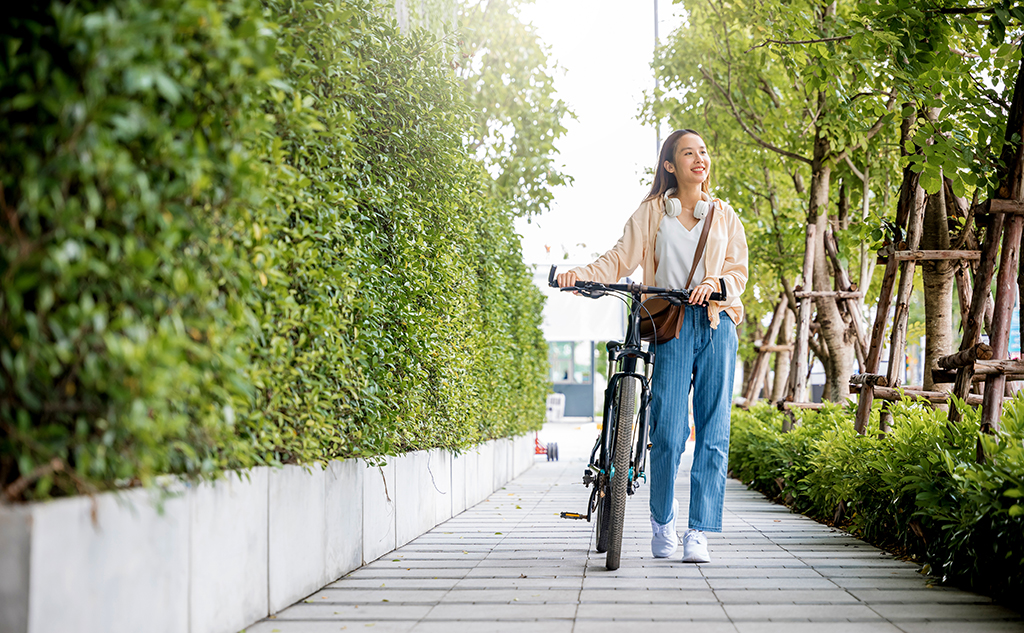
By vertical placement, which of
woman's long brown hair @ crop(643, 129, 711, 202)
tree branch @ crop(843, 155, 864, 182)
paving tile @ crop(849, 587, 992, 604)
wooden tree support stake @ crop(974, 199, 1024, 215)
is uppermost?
tree branch @ crop(843, 155, 864, 182)

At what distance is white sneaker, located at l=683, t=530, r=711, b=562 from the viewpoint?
4.24m

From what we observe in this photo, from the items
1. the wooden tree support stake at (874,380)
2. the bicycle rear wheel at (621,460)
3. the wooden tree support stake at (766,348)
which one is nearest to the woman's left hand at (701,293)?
the bicycle rear wheel at (621,460)

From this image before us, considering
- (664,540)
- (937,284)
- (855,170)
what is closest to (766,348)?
(855,170)

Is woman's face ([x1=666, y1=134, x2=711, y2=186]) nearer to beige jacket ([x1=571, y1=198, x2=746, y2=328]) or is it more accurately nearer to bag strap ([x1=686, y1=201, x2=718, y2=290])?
beige jacket ([x1=571, y1=198, x2=746, y2=328])

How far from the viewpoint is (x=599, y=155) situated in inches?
688

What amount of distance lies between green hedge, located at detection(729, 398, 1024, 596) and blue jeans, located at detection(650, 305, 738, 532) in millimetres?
877

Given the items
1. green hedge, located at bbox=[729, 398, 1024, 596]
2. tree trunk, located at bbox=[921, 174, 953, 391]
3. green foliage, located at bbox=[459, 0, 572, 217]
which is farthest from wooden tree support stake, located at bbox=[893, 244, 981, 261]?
green foliage, located at bbox=[459, 0, 572, 217]

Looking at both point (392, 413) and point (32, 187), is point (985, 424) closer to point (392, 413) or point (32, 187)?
point (392, 413)

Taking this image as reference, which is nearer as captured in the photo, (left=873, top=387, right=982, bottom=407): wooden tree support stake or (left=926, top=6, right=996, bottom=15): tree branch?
(left=926, top=6, right=996, bottom=15): tree branch

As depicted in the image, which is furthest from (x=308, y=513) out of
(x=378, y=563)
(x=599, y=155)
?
(x=599, y=155)

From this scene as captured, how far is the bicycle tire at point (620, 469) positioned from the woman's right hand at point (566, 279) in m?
0.51

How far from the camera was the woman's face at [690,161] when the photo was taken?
15.0ft

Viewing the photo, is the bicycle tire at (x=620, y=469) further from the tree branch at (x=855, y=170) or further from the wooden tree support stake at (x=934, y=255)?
the tree branch at (x=855, y=170)

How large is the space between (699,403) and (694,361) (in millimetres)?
208
